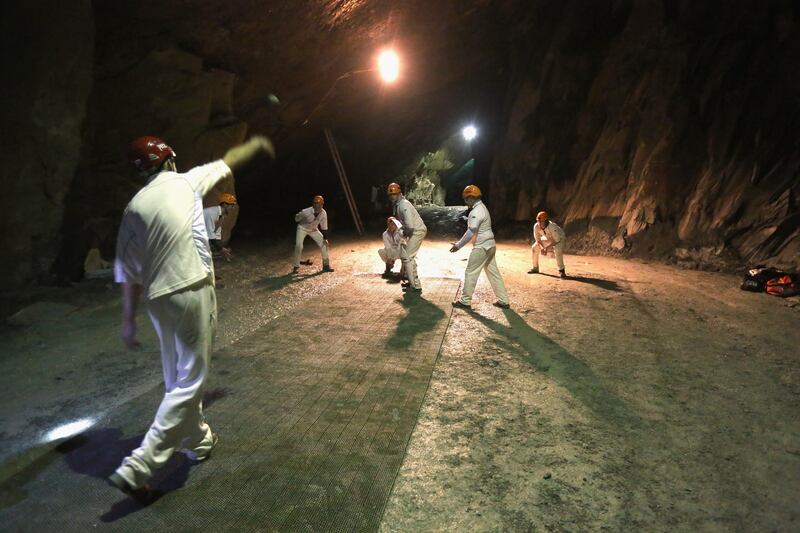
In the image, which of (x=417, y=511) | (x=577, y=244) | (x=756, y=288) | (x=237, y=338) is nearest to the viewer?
(x=417, y=511)

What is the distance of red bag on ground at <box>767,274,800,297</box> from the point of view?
7.31 metres

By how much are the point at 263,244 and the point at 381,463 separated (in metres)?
11.3

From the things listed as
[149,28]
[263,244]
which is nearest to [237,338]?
[149,28]

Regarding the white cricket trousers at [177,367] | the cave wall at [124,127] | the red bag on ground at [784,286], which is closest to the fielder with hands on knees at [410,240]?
the cave wall at [124,127]

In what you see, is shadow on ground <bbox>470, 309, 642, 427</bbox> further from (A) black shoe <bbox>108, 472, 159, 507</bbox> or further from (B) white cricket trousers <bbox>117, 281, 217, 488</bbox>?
(A) black shoe <bbox>108, 472, 159, 507</bbox>

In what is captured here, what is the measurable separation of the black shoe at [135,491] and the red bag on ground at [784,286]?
9178 millimetres

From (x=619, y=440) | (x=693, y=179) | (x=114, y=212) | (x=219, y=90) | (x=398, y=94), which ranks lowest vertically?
(x=619, y=440)

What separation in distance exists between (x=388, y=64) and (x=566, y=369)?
1382cm

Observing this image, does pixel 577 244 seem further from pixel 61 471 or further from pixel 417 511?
pixel 61 471

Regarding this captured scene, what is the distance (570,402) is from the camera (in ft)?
13.1

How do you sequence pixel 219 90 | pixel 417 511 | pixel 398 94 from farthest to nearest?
1. pixel 398 94
2. pixel 219 90
3. pixel 417 511

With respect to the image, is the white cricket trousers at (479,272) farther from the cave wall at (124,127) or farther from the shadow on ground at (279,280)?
the cave wall at (124,127)

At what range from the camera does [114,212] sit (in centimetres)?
882

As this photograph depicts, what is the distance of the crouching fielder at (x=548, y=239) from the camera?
949cm
